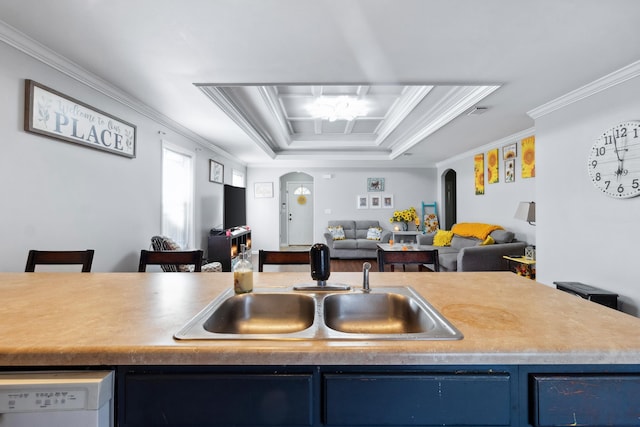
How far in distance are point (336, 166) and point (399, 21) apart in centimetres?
591

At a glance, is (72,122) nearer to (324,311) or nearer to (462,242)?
(324,311)

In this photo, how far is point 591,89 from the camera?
279cm

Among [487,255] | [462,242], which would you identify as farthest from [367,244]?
[487,255]

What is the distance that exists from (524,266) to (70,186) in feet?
16.5

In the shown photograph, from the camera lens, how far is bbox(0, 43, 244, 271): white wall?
77.3 inches

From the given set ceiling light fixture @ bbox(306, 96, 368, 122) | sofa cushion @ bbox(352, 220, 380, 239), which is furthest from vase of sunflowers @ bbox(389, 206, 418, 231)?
→ ceiling light fixture @ bbox(306, 96, 368, 122)

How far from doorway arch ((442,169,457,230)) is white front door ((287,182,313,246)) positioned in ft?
12.7

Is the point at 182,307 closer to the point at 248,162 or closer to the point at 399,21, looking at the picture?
the point at 399,21

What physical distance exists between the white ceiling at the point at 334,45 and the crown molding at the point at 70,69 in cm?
3

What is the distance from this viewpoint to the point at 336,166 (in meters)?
7.76

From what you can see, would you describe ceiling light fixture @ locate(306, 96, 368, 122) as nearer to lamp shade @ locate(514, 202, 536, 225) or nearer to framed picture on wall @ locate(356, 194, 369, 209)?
lamp shade @ locate(514, 202, 536, 225)

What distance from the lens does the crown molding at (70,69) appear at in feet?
6.37

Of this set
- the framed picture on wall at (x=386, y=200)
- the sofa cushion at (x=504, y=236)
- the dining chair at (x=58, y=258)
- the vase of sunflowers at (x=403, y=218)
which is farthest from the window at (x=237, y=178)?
the sofa cushion at (x=504, y=236)

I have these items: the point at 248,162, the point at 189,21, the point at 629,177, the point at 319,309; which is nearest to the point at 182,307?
the point at 319,309
